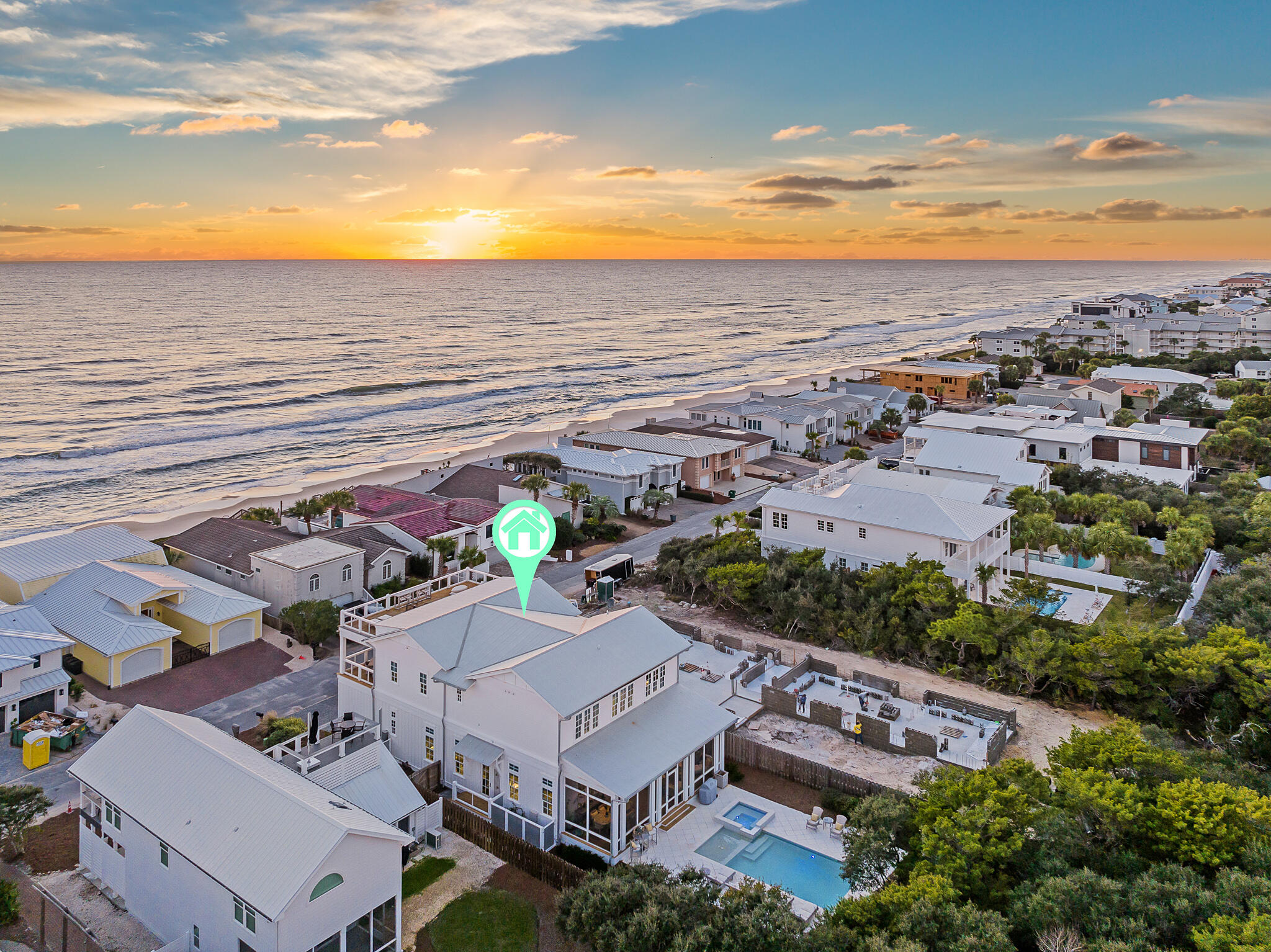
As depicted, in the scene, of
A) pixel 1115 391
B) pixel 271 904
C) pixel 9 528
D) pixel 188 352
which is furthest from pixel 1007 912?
pixel 188 352

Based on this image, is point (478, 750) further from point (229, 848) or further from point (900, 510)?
point (900, 510)

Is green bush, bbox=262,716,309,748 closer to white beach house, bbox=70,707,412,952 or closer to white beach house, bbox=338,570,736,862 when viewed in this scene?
white beach house, bbox=338,570,736,862

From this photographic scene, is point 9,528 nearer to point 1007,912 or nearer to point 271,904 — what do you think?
point 271,904

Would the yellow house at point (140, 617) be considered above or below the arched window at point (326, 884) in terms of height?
below

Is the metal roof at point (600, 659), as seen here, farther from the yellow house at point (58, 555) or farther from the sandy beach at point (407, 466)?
the sandy beach at point (407, 466)

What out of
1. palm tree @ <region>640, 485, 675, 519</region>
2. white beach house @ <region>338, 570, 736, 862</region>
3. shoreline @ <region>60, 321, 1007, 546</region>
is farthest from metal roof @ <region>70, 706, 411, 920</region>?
palm tree @ <region>640, 485, 675, 519</region>

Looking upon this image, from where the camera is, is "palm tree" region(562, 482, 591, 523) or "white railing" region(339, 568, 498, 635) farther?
"palm tree" region(562, 482, 591, 523)

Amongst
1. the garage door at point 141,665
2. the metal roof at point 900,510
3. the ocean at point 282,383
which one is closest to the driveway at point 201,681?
the garage door at point 141,665
